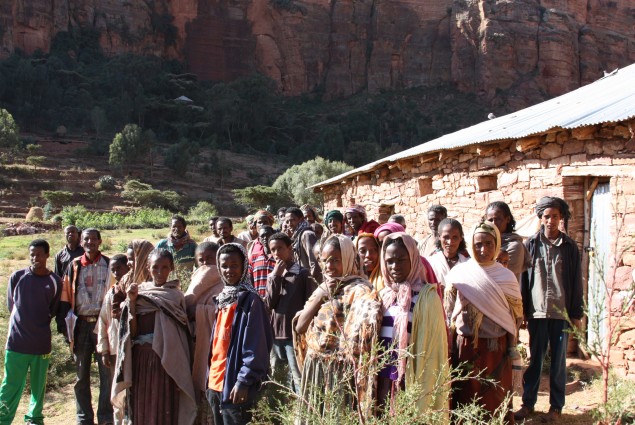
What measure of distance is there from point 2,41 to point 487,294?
53.0 metres

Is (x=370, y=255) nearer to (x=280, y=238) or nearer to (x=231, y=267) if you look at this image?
(x=231, y=267)

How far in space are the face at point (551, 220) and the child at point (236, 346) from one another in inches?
89.4

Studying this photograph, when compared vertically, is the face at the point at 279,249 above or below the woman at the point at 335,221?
below

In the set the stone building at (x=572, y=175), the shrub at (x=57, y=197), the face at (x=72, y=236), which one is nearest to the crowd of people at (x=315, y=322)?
the face at (x=72, y=236)

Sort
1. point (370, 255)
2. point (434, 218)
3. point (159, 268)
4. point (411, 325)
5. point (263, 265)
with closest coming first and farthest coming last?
point (411, 325), point (370, 255), point (159, 268), point (434, 218), point (263, 265)

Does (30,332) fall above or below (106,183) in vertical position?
below

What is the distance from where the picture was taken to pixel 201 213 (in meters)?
28.1

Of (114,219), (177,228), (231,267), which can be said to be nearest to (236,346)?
(231,267)

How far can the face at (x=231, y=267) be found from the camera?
336 cm

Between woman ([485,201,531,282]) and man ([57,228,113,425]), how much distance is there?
10.2ft

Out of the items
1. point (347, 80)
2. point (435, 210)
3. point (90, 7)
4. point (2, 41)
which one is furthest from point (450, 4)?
point (435, 210)

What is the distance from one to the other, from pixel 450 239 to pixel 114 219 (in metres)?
23.3

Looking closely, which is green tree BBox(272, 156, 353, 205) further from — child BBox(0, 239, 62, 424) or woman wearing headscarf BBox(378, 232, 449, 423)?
woman wearing headscarf BBox(378, 232, 449, 423)

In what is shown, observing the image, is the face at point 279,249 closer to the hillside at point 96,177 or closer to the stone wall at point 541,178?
the stone wall at point 541,178
